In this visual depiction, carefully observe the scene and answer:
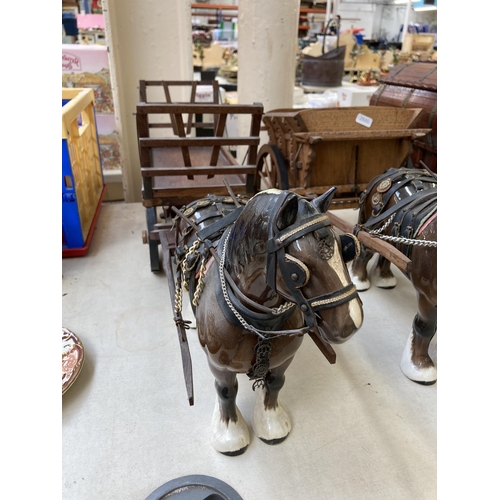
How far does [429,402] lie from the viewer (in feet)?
7.81

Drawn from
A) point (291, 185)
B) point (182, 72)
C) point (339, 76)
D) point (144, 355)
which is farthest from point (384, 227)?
point (339, 76)

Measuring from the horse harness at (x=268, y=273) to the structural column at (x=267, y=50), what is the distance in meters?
3.23

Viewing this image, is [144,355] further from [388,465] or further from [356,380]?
[388,465]

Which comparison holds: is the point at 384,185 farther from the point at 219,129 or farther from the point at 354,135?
the point at 219,129

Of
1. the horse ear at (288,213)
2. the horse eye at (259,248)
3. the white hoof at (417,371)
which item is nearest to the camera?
the horse ear at (288,213)

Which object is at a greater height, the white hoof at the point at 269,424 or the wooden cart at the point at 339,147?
the wooden cart at the point at 339,147

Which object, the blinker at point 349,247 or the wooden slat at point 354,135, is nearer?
the blinker at point 349,247

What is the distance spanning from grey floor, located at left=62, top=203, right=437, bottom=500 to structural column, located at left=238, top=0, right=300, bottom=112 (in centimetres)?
312

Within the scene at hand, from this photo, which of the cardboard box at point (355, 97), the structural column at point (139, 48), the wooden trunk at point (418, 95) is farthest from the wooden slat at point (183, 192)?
the cardboard box at point (355, 97)

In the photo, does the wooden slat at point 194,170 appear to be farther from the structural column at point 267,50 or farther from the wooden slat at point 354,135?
the structural column at point 267,50

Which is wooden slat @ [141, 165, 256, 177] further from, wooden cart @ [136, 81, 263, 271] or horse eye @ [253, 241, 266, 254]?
horse eye @ [253, 241, 266, 254]

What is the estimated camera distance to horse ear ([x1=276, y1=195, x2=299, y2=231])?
1.15 meters

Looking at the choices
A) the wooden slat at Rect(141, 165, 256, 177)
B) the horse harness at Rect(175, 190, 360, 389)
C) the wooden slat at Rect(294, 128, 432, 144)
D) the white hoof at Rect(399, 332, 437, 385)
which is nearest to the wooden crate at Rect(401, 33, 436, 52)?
the wooden slat at Rect(294, 128, 432, 144)

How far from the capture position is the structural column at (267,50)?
4617mm
